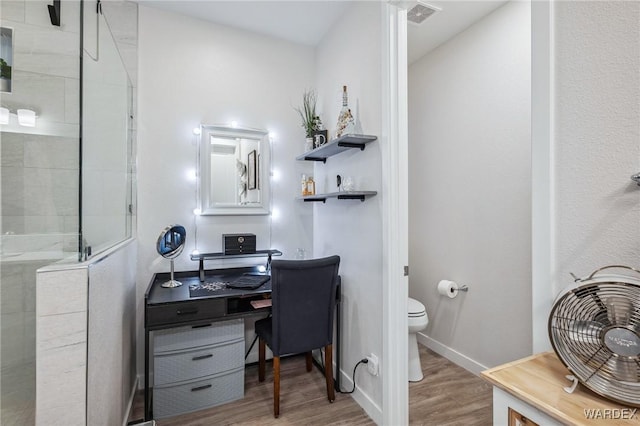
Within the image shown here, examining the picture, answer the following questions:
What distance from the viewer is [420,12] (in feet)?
7.18

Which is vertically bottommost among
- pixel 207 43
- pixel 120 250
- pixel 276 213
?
pixel 120 250

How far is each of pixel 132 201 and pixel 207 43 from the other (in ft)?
4.64

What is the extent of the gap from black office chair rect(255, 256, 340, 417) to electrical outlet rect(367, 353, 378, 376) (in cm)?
26

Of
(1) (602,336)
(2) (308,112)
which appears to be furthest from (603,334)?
(2) (308,112)

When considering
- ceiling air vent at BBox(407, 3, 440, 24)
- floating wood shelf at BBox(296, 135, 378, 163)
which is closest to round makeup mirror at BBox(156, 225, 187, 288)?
floating wood shelf at BBox(296, 135, 378, 163)

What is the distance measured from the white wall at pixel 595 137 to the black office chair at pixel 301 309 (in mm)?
1201

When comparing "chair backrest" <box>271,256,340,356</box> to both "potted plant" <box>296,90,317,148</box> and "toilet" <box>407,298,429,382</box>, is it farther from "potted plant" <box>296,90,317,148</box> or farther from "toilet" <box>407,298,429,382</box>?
"potted plant" <box>296,90,317,148</box>

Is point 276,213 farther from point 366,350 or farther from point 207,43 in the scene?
Result: point 207,43

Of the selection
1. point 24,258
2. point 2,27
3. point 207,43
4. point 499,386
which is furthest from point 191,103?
point 499,386

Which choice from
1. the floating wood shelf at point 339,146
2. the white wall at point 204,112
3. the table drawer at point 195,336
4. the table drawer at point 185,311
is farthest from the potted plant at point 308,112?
the table drawer at point 195,336

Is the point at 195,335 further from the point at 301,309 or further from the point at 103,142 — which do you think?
the point at 103,142

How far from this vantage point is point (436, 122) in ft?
9.03

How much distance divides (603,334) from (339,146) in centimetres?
161

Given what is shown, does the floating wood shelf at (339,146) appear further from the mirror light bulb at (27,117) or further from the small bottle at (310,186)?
the mirror light bulb at (27,117)
